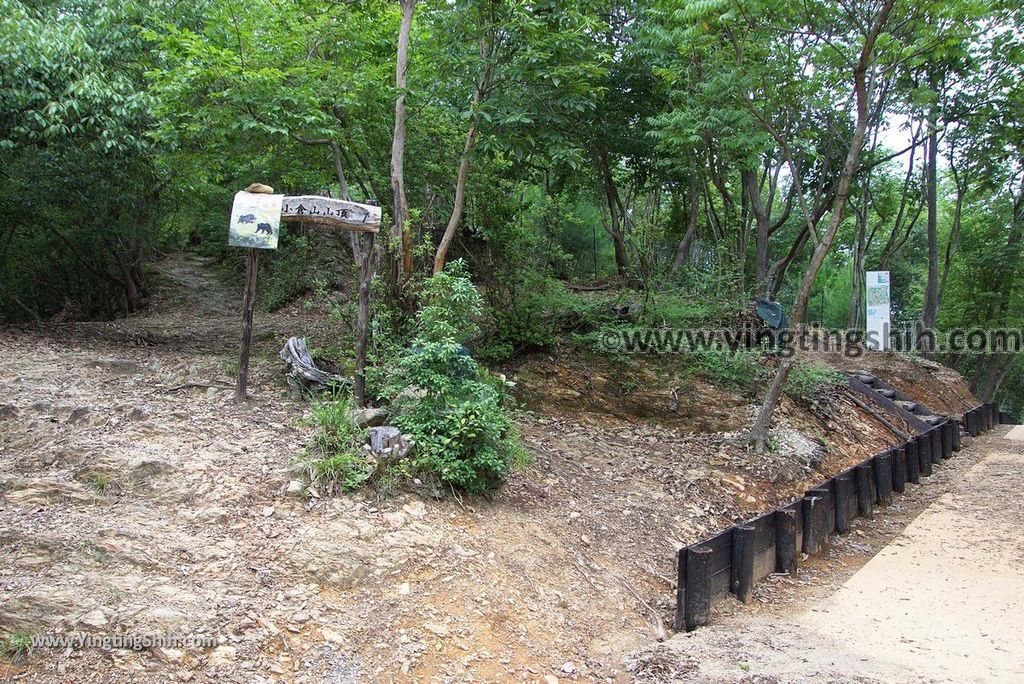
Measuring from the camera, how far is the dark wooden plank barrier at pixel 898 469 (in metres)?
6.79

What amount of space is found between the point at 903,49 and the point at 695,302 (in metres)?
A: 3.69

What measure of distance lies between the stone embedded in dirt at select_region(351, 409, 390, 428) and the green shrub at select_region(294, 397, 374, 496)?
0.06 meters

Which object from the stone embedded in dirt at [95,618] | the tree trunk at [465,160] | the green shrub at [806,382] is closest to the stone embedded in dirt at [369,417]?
the stone embedded in dirt at [95,618]

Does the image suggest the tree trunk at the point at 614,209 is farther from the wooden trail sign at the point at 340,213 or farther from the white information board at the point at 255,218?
the white information board at the point at 255,218

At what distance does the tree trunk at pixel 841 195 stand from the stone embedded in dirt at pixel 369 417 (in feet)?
12.2

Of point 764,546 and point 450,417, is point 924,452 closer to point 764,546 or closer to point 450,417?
point 764,546

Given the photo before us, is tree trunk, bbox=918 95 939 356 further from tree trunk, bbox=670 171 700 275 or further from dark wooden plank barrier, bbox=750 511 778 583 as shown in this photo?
dark wooden plank barrier, bbox=750 511 778 583

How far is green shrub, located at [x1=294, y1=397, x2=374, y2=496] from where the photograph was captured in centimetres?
405

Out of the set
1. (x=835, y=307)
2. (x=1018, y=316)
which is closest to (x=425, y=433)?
(x=1018, y=316)

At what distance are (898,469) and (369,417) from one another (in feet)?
17.9

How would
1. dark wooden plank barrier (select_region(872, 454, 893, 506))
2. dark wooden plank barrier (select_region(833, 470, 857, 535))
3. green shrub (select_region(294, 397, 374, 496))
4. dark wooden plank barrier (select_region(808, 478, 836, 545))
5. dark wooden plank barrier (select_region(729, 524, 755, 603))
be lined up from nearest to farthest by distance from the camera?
green shrub (select_region(294, 397, 374, 496)) < dark wooden plank barrier (select_region(729, 524, 755, 603)) < dark wooden plank barrier (select_region(808, 478, 836, 545)) < dark wooden plank barrier (select_region(833, 470, 857, 535)) < dark wooden plank barrier (select_region(872, 454, 893, 506))

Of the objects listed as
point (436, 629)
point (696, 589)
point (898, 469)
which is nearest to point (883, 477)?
point (898, 469)

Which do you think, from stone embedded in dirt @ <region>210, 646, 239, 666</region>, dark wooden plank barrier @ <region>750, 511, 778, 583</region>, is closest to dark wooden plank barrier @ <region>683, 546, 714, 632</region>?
dark wooden plank barrier @ <region>750, 511, 778, 583</region>

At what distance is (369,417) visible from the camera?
455 centimetres
